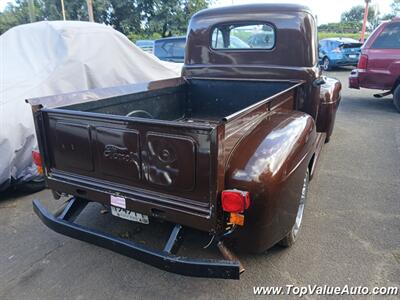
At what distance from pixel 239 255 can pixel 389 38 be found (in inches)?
260

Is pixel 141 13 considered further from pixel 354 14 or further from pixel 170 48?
pixel 354 14

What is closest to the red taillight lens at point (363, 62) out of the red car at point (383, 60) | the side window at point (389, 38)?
the red car at point (383, 60)

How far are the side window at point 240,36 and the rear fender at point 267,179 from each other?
6.04ft

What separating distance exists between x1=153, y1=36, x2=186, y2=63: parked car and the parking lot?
6.03 metres

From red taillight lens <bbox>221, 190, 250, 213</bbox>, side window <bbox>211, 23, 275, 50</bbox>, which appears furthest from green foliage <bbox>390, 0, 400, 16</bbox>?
red taillight lens <bbox>221, 190, 250, 213</bbox>

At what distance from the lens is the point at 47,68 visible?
14.3 feet

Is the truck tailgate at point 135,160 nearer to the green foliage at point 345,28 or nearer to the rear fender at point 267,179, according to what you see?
the rear fender at point 267,179

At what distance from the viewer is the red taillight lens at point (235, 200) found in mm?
1886

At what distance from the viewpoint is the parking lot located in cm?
240

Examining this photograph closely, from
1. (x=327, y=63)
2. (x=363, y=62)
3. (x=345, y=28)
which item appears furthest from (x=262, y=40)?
(x=345, y=28)

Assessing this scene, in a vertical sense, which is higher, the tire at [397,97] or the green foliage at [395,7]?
the green foliage at [395,7]

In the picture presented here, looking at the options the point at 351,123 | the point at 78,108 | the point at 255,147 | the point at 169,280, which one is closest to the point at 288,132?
the point at 255,147

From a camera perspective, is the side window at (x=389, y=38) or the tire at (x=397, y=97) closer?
the side window at (x=389, y=38)

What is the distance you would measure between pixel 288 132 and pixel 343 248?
1154 millimetres
